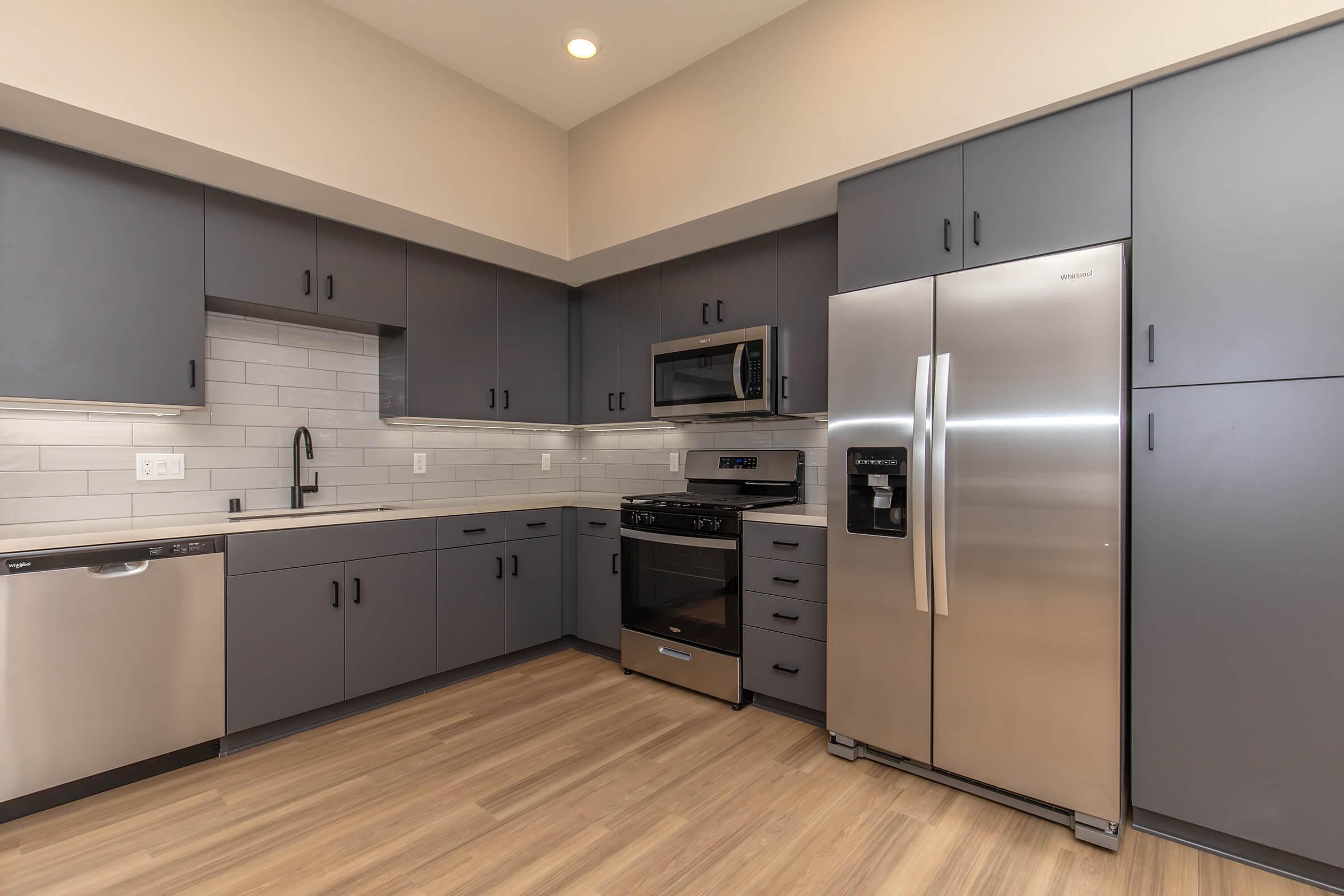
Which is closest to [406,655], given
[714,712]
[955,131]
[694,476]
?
[714,712]

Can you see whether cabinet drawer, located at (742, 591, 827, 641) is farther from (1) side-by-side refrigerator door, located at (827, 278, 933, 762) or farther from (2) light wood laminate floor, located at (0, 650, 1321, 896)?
(2) light wood laminate floor, located at (0, 650, 1321, 896)

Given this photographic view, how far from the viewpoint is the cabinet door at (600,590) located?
344 cm

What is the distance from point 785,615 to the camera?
107 inches

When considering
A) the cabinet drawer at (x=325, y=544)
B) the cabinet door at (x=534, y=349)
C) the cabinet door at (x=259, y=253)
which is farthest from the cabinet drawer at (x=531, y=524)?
the cabinet door at (x=259, y=253)

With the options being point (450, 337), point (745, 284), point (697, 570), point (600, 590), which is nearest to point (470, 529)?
point (600, 590)

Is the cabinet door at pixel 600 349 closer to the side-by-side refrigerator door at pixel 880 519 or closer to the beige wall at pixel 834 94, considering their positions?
the beige wall at pixel 834 94

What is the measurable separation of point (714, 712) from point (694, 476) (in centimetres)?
131

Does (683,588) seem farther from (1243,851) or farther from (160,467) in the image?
(160,467)

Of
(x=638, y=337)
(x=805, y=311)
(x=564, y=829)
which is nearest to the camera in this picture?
(x=564, y=829)

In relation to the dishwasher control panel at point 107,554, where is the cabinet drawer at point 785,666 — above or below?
below

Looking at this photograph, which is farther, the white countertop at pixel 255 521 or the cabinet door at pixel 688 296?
the cabinet door at pixel 688 296

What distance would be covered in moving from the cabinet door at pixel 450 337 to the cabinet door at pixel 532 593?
0.79m

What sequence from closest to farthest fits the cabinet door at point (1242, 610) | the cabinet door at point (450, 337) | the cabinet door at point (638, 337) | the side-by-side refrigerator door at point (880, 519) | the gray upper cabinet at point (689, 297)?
the cabinet door at point (1242, 610), the side-by-side refrigerator door at point (880, 519), the cabinet door at point (450, 337), the gray upper cabinet at point (689, 297), the cabinet door at point (638, 337)

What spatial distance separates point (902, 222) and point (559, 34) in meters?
1.64
